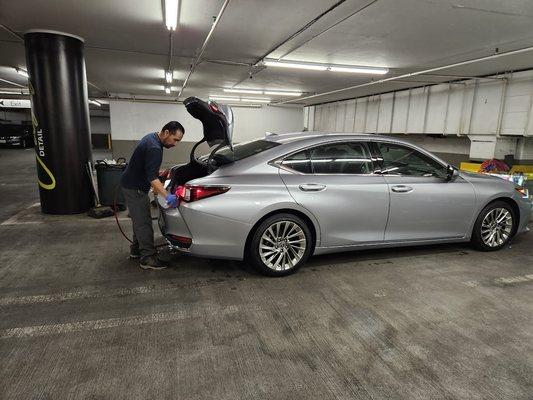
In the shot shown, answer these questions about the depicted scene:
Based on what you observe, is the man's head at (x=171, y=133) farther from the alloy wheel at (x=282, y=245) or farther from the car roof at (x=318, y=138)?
the alloy wheel at (x=282, y=245)

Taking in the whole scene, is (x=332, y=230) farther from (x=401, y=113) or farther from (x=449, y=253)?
(x=401, y=113)

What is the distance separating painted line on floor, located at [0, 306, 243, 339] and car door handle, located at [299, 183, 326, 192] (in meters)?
1.34

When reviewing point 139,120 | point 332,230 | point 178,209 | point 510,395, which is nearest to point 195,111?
point 178,209

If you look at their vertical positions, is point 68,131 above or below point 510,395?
above

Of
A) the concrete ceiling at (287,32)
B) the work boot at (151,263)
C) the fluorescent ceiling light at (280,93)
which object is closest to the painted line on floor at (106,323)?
the work boot at (151,263)

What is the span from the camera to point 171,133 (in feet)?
11.6

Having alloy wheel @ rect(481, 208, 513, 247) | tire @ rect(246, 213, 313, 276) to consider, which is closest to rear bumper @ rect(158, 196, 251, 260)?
tire @ rect(246, 213, 313, 276)

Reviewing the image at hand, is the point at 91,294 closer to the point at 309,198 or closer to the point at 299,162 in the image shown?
the point at 309,198

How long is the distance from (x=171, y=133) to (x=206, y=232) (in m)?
1.06

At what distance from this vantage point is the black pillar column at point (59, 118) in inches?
229

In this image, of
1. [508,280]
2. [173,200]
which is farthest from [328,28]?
[508,280]

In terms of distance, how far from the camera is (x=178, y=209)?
133 inches

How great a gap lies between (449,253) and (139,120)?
608 inches

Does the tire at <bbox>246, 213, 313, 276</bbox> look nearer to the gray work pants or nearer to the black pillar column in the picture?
the gray work pants
